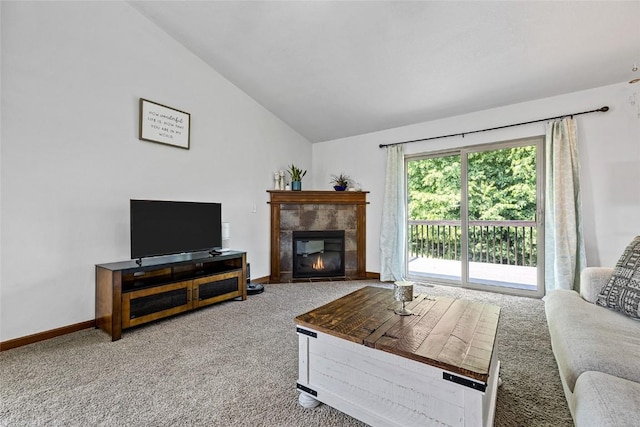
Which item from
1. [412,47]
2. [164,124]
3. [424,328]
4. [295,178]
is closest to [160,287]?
[164,124]

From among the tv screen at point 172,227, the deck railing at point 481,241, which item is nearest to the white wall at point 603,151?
the deck railing at point 481,241

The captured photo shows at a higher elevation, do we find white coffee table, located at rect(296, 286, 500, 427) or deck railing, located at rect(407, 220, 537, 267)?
deck railing, located at rect(407, 220, 537, 267)

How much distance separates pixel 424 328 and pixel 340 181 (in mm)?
3435

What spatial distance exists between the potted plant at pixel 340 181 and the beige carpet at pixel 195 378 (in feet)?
7.98

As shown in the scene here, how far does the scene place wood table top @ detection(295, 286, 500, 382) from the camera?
3.80ft

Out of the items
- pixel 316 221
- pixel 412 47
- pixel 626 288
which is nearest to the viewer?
pixel 626 288

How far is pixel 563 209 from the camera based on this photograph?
3137 millimetres

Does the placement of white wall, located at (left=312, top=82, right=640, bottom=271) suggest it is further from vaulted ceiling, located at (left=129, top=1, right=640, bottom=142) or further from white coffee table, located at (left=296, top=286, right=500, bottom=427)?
white coffee table, located at (left=296, top=286, right=500, bottom=427)

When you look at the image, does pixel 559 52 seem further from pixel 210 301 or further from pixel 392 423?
pixel 210 301

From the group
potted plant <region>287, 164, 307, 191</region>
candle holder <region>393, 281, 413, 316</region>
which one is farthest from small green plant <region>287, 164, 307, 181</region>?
candle holder <region>393, 281, 413, 316</region>

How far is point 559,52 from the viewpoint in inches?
104

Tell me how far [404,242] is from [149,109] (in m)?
3.69

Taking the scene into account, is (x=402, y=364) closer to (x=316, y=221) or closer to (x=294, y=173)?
(x=316, y=221)

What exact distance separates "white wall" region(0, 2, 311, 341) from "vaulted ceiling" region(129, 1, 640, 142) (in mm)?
500
